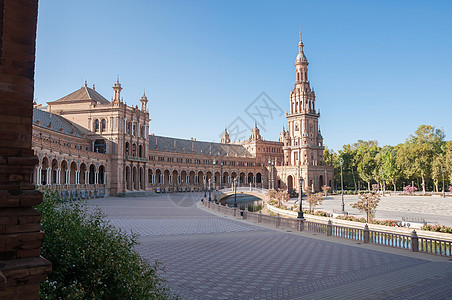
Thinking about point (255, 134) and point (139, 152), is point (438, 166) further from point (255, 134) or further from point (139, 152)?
point (139, 152)

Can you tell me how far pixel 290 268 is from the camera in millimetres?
12078

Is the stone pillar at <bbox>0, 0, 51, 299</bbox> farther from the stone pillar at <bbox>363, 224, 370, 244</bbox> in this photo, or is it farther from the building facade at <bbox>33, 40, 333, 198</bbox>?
the building facade at <bbox>33, 40, 333, 198</bbox>

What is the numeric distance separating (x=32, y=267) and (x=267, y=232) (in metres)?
17.7

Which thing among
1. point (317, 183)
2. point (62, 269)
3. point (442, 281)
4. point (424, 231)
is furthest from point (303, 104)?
point (62, 269)

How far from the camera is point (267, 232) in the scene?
2102 centimetres

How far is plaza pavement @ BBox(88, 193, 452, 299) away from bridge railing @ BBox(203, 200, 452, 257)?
592 millimetres

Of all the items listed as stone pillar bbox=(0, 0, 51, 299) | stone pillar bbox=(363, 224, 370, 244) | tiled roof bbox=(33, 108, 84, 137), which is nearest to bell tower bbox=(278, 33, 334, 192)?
tiled roof bbox=(33, 108, 84, 137)

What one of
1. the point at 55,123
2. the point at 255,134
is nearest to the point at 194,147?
the point at 255,134

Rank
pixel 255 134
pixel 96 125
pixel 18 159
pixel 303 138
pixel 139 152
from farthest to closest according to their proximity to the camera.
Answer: pixel 255 134, pixel 303 138, pixel 139 152, pixel 96 125, pixel 18 159

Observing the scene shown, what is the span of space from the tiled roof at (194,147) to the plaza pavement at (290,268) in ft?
211

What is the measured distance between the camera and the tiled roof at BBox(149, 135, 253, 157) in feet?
273

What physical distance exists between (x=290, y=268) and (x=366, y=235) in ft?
23.6

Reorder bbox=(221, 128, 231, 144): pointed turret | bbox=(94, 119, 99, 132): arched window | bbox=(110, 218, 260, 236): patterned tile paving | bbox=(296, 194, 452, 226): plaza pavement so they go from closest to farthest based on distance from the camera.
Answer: bbox=(110, 218, 260, 236): patterned tile paving, bbox=(296, 194, 452, 226): plaza pavement, bbox=(94, 119, 99, 132): arched window, bbox=(221, 128, 231, 144): pointed turret

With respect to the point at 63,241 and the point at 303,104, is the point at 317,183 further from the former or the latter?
the point at 63,241
